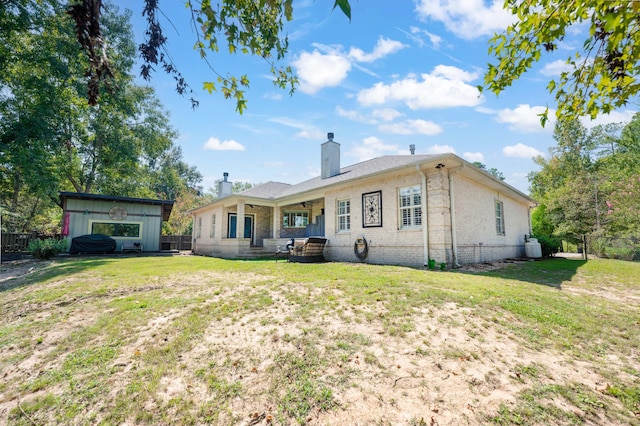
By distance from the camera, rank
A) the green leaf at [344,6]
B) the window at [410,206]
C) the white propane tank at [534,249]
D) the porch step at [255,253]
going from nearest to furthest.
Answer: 1. the green leaf at [344,6]
2. the window at [410,206]
3. the white propane tank at [534,249]
4. the porch step at [255,253]

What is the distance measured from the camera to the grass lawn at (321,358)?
2.13 meters

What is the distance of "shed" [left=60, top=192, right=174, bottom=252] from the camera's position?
1546 centimetres

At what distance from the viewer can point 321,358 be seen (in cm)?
282

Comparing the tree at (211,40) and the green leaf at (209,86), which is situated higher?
the tree at (211,40)

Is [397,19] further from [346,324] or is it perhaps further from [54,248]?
[54,248]

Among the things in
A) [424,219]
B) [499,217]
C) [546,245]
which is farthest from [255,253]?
[546,245]

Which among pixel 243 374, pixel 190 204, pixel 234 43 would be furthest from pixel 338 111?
pixel 190 204

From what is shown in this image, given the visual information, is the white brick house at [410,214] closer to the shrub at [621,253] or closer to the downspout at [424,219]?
the downspout at [424,219]

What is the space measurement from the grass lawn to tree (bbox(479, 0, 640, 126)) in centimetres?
265

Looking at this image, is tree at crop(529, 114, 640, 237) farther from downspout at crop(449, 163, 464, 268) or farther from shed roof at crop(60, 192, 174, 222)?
shed roof at crop(60, 192, 174, 222)

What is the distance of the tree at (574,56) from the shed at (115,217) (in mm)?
19328

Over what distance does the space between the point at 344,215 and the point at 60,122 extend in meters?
20.7

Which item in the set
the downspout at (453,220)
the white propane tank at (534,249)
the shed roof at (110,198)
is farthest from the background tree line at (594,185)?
the shed roof at (110,198)

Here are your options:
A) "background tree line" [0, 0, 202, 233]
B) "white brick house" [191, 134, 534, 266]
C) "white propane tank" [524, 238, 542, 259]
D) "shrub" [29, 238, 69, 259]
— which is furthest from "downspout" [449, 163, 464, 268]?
"shrub" [29, 238, 69, 259]
